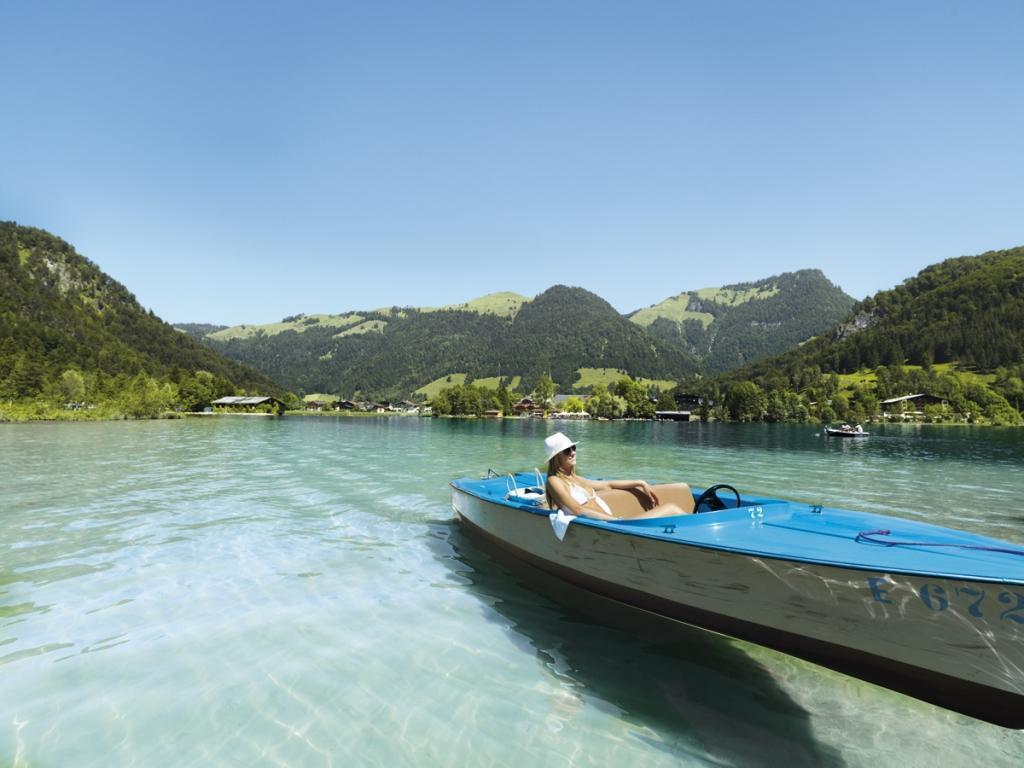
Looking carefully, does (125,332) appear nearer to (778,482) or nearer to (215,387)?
(215,387)

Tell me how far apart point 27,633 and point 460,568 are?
23.0 feet

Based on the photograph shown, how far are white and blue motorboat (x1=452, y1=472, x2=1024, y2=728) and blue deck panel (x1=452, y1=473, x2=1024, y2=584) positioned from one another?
17 mm

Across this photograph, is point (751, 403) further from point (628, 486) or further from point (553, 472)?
point (553, 472)

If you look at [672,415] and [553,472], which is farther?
[672,415]

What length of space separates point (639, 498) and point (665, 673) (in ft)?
10.6

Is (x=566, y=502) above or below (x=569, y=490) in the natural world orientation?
below

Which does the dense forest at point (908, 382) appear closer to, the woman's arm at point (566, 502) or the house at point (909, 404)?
the house at point (909, 404)

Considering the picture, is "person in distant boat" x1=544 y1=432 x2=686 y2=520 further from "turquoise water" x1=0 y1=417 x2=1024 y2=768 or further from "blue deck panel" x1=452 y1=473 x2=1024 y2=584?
"turquoise water" x1=0 y1=417 x2=1024 y2=768

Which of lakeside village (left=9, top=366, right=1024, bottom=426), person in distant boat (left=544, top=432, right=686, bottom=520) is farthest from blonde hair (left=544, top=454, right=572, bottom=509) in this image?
lakeside village (left=9, top=366, right=1024, bottom=426)

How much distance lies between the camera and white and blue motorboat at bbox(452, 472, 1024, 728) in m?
5.16

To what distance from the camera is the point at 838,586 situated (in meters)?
5.80

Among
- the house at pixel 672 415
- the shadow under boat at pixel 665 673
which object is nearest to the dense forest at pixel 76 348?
the shadow under boat at pixel 665 673

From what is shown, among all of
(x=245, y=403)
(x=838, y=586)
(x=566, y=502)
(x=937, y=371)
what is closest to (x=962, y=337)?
(x=937, y=371)

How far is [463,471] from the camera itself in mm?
30031
